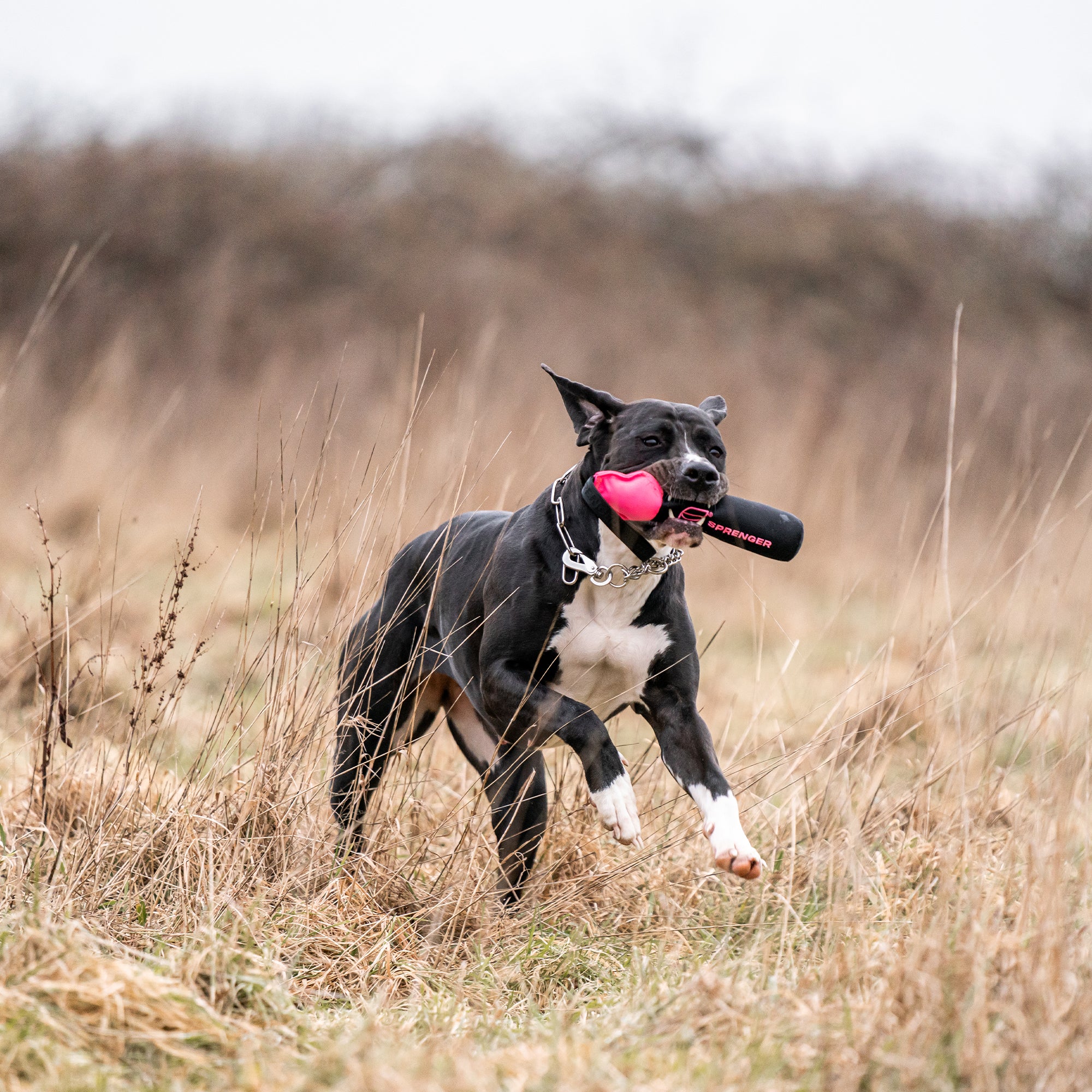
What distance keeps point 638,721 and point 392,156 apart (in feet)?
41.0

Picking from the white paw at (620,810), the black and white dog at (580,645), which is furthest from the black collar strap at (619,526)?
the white paw at (620,810)

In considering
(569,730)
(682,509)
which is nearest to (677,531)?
(682,509)

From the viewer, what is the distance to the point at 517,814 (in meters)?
3.29

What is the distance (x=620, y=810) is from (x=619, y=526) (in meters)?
0.72

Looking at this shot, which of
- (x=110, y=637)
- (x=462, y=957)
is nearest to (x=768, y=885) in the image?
(x=462, y=957)

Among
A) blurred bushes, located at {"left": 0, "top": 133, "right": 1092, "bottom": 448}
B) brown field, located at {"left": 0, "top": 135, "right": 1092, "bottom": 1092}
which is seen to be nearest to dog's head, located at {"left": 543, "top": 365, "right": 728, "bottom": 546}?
brown field, located at {"left": 0, "top": 135, "right": 1092, "bottom": 1092}

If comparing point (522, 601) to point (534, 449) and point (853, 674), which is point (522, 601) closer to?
point (853, 674)

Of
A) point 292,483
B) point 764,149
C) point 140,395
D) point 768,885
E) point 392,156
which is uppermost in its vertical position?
point 764,149

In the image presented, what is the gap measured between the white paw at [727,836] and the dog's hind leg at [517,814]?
57cm

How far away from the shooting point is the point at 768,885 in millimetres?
2793

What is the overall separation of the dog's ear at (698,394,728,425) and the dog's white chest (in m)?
0.52

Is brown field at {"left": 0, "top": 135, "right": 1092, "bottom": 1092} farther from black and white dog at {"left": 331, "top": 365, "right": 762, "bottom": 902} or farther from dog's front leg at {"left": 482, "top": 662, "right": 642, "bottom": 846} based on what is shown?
dog's front leg at {"left": 482, "top": 662, "right": 642, "bottom": 846}

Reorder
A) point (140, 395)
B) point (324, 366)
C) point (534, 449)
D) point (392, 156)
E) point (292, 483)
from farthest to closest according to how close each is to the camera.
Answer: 1. point (392, 156)
2. point (324, 366)
3. point (140, 395)
4. point (534, 449)
5. point (292, 483)

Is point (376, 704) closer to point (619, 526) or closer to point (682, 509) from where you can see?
point (619, 526)
